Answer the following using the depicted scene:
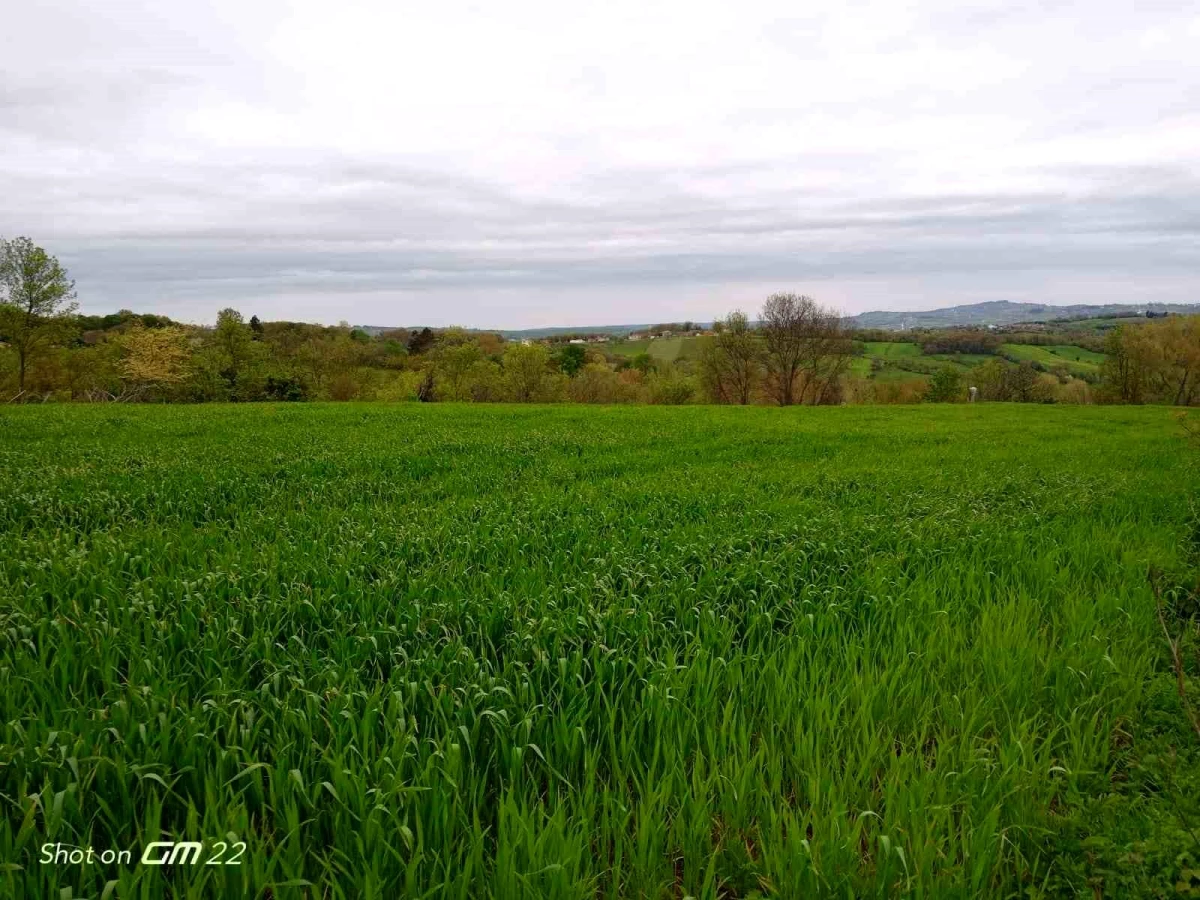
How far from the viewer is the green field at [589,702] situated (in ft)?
8.88

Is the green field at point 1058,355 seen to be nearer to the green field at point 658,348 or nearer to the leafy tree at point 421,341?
the green field at point 658,348

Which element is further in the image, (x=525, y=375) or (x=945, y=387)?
(x=945, y=387)

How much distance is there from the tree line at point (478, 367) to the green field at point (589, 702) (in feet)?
157

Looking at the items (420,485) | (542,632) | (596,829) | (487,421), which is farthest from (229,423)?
(596,829)

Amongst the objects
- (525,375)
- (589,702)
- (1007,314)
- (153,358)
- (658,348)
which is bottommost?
(589,702)

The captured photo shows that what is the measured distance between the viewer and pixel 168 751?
10.0 ft

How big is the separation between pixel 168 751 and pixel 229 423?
76.0 ft

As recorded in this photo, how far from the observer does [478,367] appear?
2749 inches

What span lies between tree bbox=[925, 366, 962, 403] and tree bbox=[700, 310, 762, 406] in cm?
2835

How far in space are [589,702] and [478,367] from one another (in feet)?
224

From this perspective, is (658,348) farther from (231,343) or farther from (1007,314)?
(1007,314)

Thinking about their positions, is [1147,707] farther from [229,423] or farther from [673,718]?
[229,423]

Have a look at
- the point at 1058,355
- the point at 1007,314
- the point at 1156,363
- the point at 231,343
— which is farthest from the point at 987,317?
the point at 231,343

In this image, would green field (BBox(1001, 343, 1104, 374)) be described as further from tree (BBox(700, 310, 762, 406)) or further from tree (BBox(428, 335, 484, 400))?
tree (BBox(428, 335, 484, 400))
